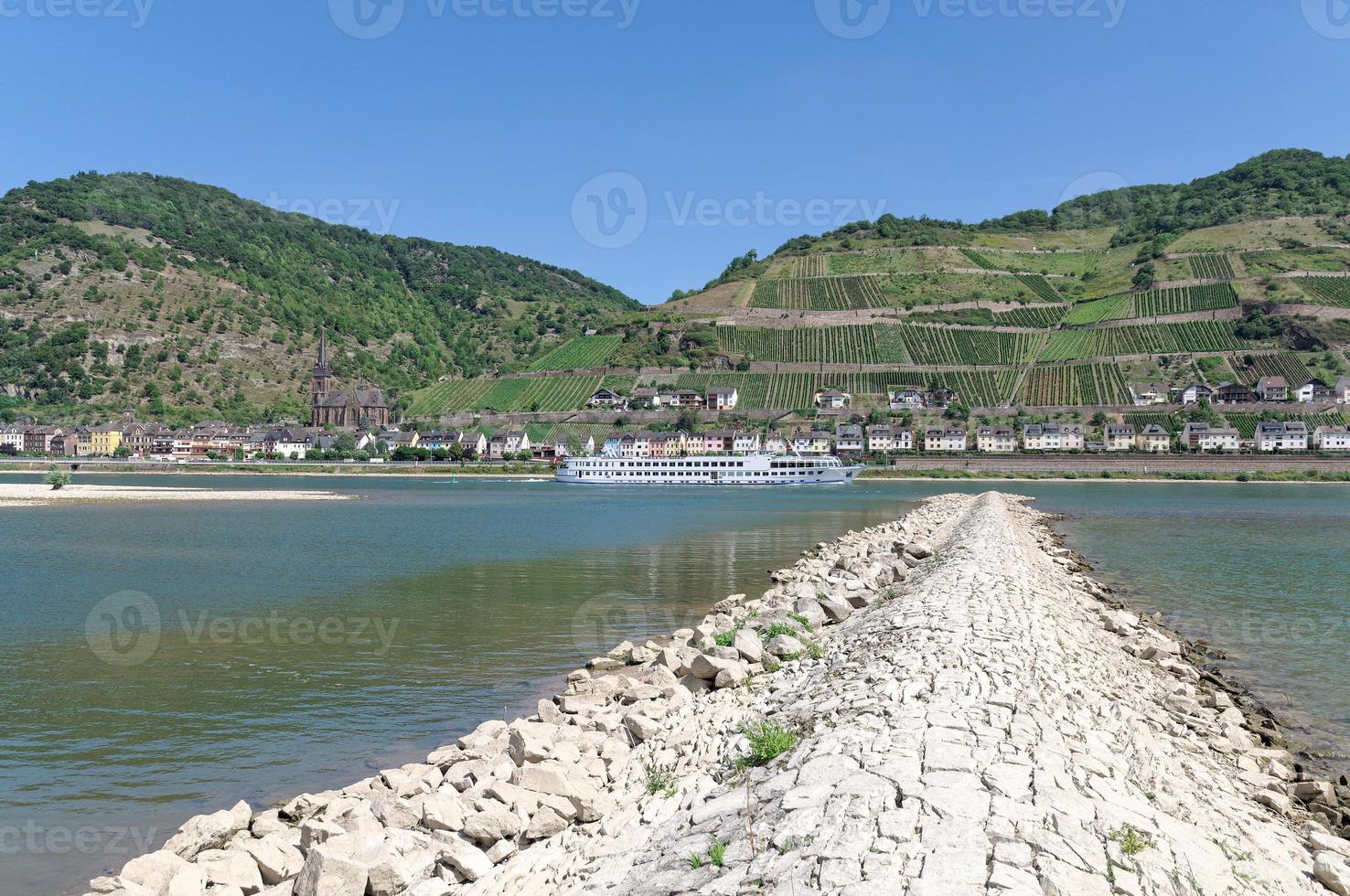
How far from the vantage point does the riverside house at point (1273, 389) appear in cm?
12281

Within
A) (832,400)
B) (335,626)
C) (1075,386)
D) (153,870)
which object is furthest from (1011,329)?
(153,870)

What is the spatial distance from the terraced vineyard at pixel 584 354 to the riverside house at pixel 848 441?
5302 cm

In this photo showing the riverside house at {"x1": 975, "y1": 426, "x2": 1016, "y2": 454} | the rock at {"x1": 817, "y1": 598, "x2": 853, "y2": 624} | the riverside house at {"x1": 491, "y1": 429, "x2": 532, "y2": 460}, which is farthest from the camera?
A: the riverside house at {"x1": 491, "y1": 429, "x2": 532, "y2": 460}

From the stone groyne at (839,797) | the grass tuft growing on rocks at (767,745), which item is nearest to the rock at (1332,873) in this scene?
the stone groyne at (839,797)

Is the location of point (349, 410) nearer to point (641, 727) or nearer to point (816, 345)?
point (816, 345)

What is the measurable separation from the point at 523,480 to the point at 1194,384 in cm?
9472

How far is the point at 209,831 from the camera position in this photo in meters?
8.23

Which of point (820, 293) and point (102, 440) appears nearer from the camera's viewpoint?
point (102, 440)

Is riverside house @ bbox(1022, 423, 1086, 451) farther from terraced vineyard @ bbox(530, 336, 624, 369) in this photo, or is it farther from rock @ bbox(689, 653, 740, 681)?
rock @ bbox(689, 653, 740, 681)

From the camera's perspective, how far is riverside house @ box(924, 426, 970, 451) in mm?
124500

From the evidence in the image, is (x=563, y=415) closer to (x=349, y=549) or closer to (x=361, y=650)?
(x=349, y=549)

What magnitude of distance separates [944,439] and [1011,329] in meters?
44.9

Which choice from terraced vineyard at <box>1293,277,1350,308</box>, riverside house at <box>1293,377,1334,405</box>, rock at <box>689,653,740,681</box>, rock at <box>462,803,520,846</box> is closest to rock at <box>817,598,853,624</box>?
rock at <box>689,653,740,681</box>

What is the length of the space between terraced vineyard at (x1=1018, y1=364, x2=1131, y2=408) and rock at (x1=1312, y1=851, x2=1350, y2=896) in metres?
133
